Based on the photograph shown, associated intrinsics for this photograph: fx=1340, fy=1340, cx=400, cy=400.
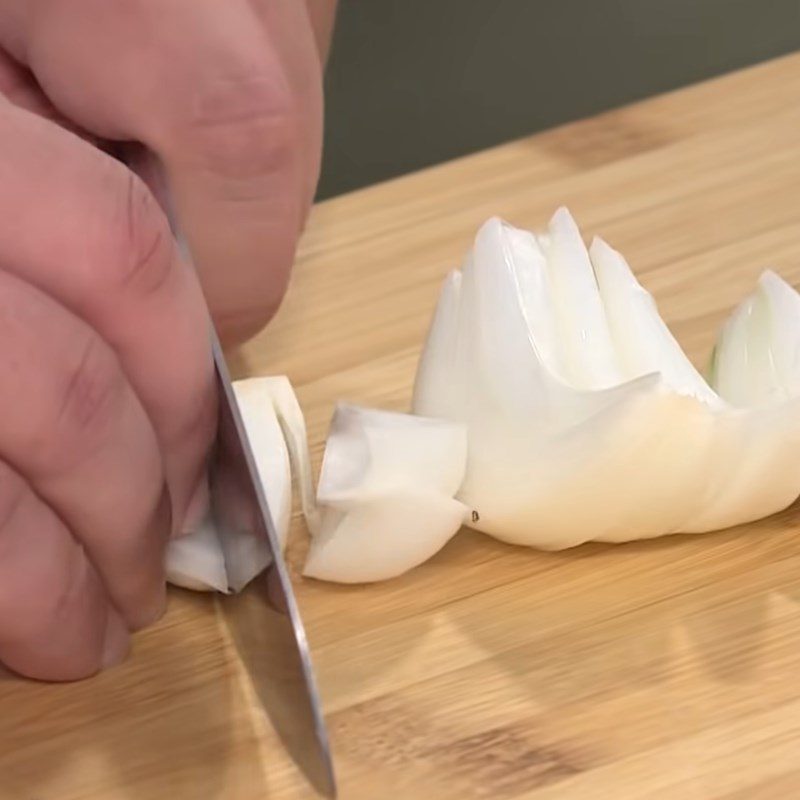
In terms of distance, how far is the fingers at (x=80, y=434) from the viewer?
1.98ft

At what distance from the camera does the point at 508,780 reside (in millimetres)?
648

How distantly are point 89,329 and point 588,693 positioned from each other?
1.01 feet

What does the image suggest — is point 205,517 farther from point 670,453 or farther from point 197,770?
point 670,453

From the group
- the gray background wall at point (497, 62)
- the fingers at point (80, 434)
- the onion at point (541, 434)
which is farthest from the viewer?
the gray background wall at point (497, 62)

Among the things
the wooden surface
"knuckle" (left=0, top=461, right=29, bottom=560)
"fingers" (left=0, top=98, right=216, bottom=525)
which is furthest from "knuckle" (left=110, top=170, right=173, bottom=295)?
the wooden surface

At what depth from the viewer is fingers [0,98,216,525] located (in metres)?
0.61

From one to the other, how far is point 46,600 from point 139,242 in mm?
182

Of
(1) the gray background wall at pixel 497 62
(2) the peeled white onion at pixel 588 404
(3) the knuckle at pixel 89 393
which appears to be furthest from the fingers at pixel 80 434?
(1) the gray background wall at pixel 497 62

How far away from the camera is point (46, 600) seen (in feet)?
2.16

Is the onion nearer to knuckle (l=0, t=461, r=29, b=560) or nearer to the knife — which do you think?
the knife

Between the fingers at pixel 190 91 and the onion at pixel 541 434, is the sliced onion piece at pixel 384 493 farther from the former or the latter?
the fingers at pixel 190 91

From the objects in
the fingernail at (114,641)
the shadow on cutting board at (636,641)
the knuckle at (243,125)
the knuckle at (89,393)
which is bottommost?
the fingernail at (114,641)

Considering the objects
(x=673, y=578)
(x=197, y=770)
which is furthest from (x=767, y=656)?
(x=197, y=770)

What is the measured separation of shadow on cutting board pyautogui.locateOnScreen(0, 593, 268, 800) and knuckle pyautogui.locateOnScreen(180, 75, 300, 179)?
27 cm
